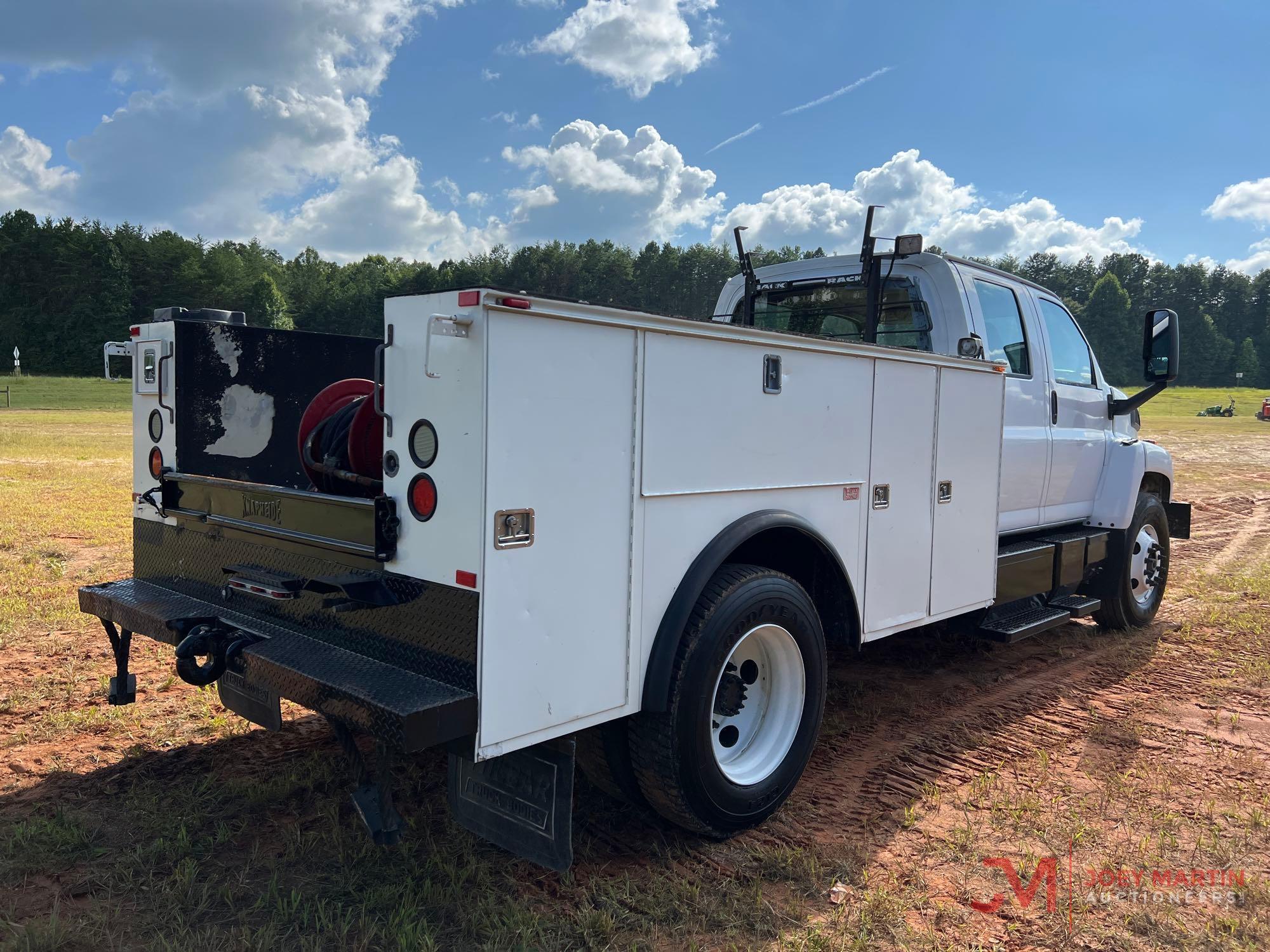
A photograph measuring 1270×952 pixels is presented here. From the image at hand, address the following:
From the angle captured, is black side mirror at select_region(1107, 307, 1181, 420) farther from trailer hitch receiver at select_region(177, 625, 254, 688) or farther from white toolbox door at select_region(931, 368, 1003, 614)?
trailer hitch receiver at select_region(177, 625, 254, 688)

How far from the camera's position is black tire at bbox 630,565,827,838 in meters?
3.04

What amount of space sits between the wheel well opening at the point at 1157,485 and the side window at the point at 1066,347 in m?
1.22

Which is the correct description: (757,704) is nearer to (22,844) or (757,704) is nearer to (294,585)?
(294,585)

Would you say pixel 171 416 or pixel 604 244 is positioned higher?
pixel 604 244

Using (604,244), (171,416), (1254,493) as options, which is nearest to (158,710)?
(171,416)

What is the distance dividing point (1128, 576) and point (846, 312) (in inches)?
125

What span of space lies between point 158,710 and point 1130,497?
6407mm

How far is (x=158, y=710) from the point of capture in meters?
4.64

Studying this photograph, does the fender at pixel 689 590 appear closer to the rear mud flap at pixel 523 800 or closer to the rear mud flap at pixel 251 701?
the rear mud flap at pixel 523 800

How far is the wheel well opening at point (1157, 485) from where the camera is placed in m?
6.98

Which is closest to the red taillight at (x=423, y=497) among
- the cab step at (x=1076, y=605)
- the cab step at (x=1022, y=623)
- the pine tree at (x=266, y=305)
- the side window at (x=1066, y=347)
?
the cab step at (x=1022, y=623)

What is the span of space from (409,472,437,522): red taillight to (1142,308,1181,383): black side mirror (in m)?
5.25

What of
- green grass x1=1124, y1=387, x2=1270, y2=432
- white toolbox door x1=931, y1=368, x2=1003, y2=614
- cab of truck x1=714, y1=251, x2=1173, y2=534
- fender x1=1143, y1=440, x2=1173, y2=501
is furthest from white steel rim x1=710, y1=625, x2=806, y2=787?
green grass x1=1124, y1=387, x2=1270, y2=432

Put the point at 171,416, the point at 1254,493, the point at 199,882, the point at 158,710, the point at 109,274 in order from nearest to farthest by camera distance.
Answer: the point at 199,882 < the point at 171,416 < the point at 158,710 < the point at 1254,493 < the point at 109,274
